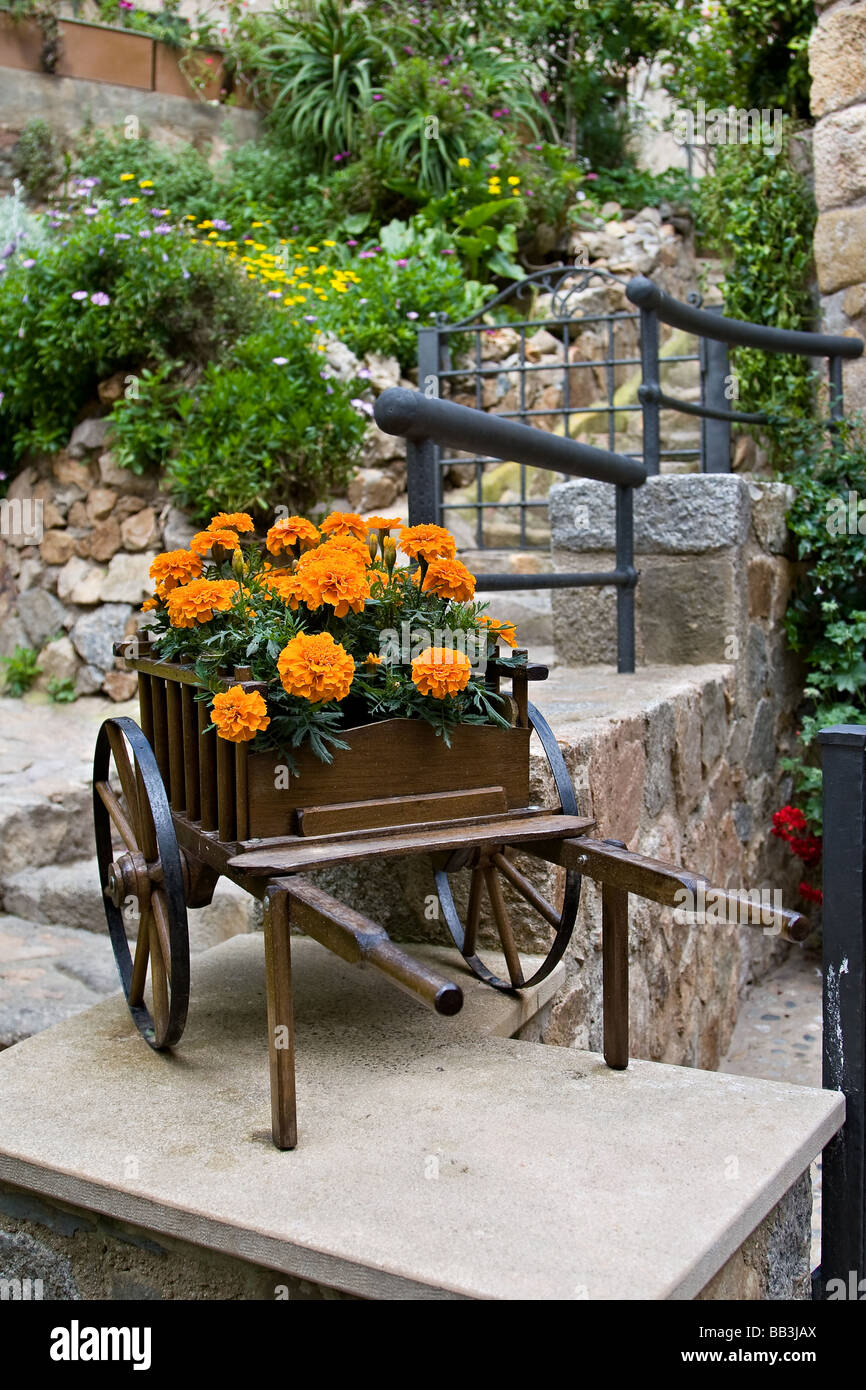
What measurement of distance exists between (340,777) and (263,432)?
12.9 ft

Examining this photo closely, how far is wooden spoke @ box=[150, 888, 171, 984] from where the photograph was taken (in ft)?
5.56

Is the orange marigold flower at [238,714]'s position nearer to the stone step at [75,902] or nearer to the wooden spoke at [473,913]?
the wooden spoke at [473,913]

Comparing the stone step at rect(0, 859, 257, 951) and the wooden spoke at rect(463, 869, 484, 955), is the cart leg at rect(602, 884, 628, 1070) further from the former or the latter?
the stone step at rect(0, 859, 257, 951)

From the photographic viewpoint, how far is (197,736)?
5.84ft

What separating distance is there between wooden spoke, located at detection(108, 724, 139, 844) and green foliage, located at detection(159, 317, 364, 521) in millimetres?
3411

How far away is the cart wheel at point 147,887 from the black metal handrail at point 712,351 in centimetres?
207

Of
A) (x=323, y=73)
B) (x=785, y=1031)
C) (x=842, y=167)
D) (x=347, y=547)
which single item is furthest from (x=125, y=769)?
(x=323, y=73)

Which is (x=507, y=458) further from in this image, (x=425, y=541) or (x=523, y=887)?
(x=523, y=887)

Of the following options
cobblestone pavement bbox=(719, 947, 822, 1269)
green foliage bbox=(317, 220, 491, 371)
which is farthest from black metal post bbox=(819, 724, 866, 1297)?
green foliage bbox=(317, 220, 491, 371)

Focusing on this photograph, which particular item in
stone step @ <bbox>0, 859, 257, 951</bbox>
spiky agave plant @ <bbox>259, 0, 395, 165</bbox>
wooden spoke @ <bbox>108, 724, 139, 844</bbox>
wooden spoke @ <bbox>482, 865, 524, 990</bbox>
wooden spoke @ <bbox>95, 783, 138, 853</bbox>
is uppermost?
spiky agave plant @ <bbox>259, 0, 395, 165</bbox>

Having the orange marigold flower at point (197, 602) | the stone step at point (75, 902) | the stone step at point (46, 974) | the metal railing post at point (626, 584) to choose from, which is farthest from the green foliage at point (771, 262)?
the orange marigold flower at point (197, 602)

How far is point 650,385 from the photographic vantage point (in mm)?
3508
